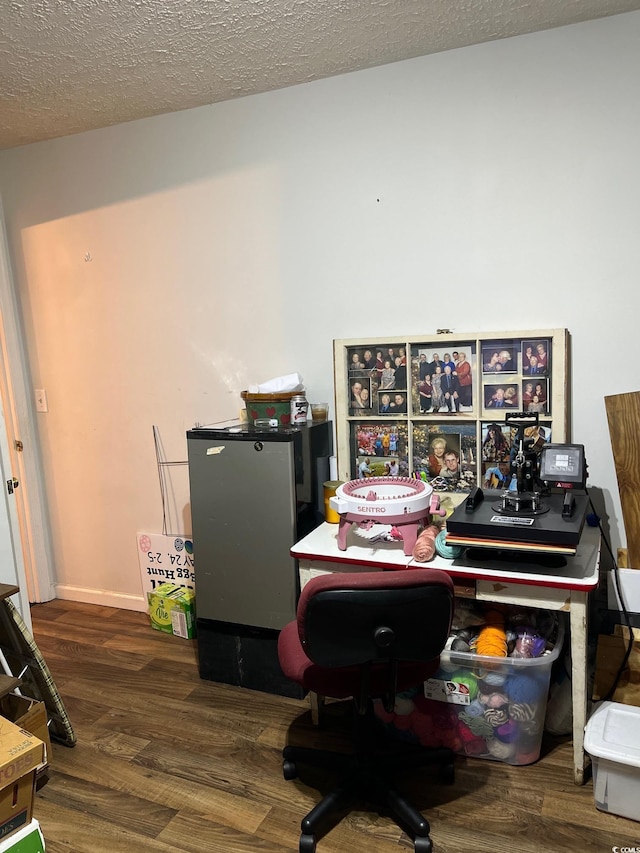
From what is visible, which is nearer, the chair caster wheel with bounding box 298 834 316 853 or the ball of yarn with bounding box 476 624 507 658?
the chair caster wheel with bounding box 298 834 316 853

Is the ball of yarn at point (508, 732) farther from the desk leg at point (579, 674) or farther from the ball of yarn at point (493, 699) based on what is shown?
the desk leg at point (579, 674)

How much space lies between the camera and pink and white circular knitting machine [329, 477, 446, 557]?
1.99 meters

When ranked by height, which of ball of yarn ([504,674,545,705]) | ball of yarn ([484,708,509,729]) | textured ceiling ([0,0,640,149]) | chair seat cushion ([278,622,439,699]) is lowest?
ball of yarn ([484,708,509,729])

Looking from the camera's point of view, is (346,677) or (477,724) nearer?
(346,677)

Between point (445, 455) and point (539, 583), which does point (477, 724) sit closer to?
point (539, 583)

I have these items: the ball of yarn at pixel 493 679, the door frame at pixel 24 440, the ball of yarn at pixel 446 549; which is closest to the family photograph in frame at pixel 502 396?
the ball of yarn at pixel 446 549

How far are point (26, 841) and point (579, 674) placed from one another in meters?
1.60

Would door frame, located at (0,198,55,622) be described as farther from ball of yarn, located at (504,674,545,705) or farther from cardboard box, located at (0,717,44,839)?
ball of yarn, located at (504,674,545,705)

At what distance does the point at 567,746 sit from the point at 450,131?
7.37 feet

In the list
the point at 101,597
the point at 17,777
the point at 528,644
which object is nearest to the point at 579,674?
the point at 528,644

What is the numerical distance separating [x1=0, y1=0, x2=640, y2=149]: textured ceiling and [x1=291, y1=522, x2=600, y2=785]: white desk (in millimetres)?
1772

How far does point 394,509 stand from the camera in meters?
1.98

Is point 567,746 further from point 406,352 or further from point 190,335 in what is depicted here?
point 190,335

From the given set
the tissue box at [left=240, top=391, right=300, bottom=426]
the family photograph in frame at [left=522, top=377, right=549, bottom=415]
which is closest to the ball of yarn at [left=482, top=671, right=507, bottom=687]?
the family photograph in frame at [left=522, top=377, right=549, bottom=415]
